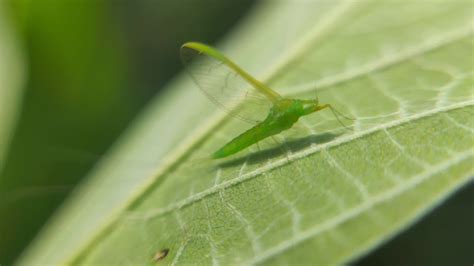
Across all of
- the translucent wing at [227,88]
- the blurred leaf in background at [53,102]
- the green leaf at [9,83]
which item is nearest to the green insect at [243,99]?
the translucent wing at [227,88]

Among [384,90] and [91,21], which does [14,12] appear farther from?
[384,90]

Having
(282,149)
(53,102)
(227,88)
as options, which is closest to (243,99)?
(227,88)

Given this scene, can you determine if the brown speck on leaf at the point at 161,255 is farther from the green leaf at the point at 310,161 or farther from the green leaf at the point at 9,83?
the green leaf at the point at 9,83

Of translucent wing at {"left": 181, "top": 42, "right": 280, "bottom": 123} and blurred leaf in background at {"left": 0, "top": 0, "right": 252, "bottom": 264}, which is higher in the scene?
blurred leaf in background at {"left": 0, "top": 0, "right": 252, "bottom": 264}

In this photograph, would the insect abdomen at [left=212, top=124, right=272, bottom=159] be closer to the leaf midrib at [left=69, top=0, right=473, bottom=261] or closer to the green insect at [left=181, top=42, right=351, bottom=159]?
the green insect at [left=181, top=42, right=351, bottom=159]

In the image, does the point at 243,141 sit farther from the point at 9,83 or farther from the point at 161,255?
the point at 9,83

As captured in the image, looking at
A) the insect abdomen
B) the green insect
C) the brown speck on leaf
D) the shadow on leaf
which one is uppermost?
the green insect

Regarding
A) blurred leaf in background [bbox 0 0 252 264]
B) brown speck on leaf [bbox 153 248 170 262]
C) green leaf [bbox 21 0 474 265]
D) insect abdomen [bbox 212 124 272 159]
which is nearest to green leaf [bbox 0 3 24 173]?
blurred leaf in background [bbox 0 0 252 264]
